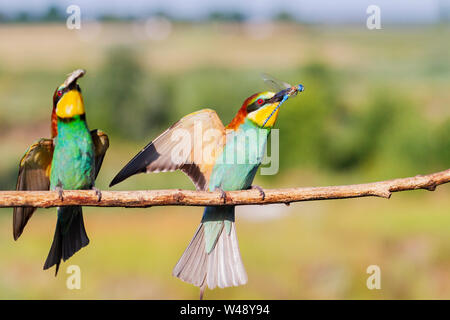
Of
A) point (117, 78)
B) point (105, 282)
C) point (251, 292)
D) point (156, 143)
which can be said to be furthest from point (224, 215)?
point (117, 78)

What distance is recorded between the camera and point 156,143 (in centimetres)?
224

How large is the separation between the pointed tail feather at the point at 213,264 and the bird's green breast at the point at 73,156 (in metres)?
0.52

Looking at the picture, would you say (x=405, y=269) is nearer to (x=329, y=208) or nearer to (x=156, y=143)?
(x=329, y=208)

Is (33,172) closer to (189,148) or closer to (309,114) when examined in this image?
(189,148)

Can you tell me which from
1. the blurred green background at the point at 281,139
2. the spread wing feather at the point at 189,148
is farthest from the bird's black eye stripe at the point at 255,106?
the blurred green background at the point at 281,139

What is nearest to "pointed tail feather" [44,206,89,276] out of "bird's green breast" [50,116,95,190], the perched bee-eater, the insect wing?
the perched bee-eater

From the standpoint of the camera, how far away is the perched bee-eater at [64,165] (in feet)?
7.72

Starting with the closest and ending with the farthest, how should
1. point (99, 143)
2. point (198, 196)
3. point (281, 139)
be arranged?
point (198, 196), point (99, 143), point (281, 139)

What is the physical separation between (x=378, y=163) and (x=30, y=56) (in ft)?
30.6

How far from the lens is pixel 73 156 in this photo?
7.90 ft

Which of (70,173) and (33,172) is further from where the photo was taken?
(33,172)

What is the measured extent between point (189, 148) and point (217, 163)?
0.15 meters
